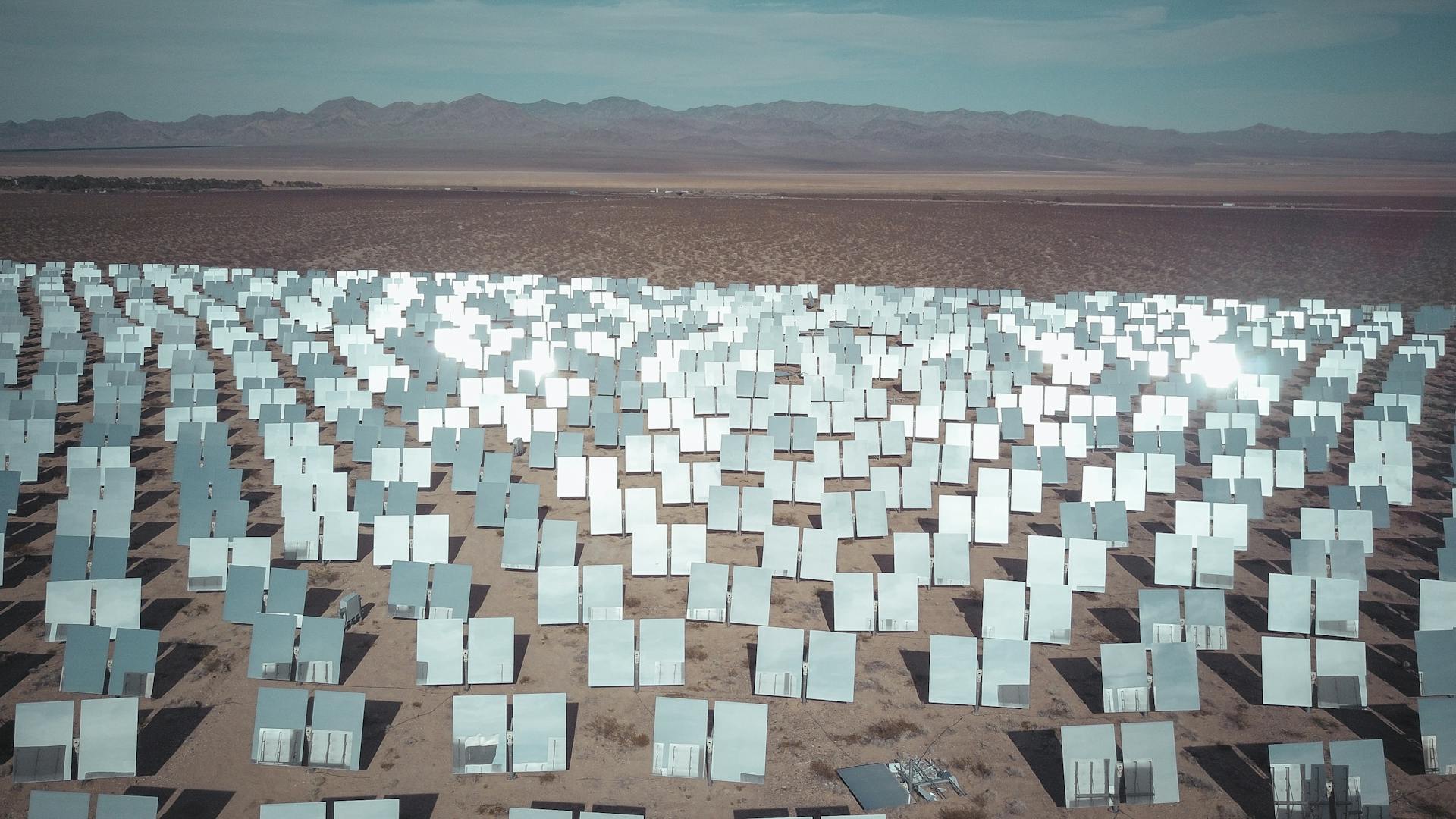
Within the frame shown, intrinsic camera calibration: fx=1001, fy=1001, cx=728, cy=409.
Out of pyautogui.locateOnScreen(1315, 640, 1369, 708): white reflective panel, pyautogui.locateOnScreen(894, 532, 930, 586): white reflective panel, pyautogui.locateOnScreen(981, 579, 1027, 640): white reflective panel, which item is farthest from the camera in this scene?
pyautogui.locateOnScreen(894, 532, 930, 586): white reflective panel

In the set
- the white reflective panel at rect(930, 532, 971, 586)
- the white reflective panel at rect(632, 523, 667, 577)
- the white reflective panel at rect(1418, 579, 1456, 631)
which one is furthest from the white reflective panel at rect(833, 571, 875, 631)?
the white reflective panel at rect(1418, 579, 1456, 631)

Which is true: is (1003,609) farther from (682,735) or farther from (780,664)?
(682,735)

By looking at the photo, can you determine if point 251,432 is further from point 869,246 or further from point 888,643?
point 869,246

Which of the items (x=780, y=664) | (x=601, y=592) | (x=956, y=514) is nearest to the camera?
(x=780, y=664)

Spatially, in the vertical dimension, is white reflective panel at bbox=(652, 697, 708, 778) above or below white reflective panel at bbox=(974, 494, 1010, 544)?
below

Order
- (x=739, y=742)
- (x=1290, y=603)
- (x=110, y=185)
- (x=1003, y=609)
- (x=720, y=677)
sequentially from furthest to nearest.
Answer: (x=110, y=185) < (x=1290, y=603) < (x=1003, y=609) < (x=720, y=677) < (x=739, y=742)

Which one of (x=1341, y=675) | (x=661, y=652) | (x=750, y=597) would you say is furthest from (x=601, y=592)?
(x=1341, y=675)

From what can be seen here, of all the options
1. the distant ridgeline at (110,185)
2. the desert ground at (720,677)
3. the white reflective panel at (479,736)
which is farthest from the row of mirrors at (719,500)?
the distant ridgeline at (110,185)

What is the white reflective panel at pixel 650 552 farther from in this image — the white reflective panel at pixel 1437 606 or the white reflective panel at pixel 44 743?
the white reflective panel at pixel 1437 606

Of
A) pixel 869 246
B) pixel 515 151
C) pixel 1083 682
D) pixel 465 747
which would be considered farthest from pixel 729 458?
pixel 515 151

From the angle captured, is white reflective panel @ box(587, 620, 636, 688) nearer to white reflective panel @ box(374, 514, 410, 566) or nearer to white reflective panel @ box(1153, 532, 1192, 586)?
white reflective panel @ box(374, 514, 410, 566)

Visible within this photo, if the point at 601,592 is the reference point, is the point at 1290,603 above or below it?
below
